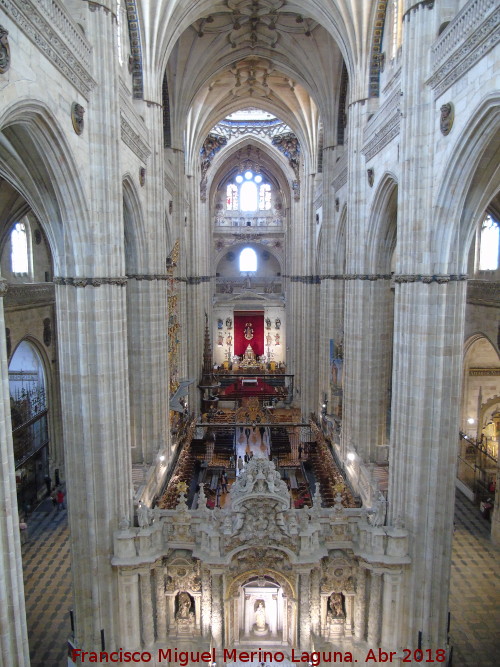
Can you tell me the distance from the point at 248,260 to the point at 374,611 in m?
37.1

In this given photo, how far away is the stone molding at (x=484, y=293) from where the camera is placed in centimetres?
1768

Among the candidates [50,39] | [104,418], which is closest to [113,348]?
[104,418]

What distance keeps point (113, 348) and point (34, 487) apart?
38.4 ft

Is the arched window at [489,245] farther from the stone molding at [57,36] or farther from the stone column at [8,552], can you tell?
the stone column at [8,552]

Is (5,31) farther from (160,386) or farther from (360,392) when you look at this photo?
(360,392)

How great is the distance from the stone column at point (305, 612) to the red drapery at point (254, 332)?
3174cm

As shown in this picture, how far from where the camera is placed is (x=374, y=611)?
11711mm

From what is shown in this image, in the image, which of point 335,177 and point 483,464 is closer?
point 483,464

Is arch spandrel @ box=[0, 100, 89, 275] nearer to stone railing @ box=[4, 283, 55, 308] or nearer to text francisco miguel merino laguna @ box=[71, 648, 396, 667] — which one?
stone railing @ box=[4, 283, 55, 308]

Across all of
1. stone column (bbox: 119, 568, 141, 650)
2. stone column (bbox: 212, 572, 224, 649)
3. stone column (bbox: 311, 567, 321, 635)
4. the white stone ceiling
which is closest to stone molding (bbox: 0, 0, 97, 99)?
the white stone ceiling

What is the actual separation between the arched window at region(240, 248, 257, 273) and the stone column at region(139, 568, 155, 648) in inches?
1437

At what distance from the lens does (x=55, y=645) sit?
12.2 meters

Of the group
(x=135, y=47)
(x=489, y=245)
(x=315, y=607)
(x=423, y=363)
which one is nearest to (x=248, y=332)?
(x=489, y=245)

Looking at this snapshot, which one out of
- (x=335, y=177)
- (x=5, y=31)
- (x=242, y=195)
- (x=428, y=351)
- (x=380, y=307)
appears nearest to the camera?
(x=5, y=31)
